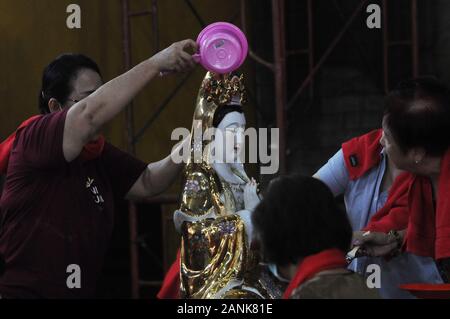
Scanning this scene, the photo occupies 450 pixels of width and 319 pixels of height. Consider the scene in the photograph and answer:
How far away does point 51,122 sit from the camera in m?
1.93

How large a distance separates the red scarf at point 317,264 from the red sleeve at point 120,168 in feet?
2.88

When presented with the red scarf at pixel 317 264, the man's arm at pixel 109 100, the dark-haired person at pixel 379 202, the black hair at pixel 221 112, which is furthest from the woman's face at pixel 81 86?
the red scarf at pixel 317 264

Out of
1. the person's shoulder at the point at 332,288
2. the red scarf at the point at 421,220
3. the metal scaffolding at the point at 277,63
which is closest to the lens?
the person's shoulder at the point at 332,288

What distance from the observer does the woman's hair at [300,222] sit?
152 cm

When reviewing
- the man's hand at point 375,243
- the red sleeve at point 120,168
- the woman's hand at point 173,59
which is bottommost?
the man's hand at point 375,243

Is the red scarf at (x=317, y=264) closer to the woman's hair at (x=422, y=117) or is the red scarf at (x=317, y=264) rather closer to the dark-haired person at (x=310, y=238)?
the dark-haired person at (x=310, y=238)

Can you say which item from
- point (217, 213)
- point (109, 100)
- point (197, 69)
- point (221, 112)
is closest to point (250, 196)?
point (217, 213)

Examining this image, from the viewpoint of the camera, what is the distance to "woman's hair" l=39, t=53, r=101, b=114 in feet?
7.04

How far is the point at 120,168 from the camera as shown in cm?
228

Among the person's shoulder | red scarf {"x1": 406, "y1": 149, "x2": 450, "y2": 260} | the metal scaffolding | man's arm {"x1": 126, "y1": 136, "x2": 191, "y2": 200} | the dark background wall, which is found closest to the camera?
the person's shoulder

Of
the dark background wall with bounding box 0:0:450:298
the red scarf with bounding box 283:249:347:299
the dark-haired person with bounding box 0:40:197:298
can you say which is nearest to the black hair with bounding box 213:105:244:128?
the dark-haired person with bounding box 0:40:197:298

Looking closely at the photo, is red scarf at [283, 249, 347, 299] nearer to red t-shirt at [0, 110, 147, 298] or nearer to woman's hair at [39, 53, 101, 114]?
red t-shirt at [0, 110, 147, 298]

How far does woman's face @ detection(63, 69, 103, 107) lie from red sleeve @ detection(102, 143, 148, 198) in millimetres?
185

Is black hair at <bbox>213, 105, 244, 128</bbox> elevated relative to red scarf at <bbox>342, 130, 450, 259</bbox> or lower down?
elevated
